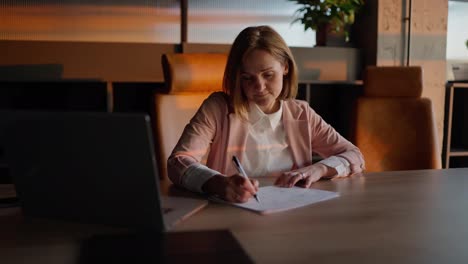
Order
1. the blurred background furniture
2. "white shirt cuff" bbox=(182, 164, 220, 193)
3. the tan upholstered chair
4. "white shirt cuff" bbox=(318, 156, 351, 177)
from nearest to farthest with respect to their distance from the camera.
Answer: "white shirt cuff" bbox=(182, 164, 220, 193), "white shirt cuff" bbox=(318, 156, 351, 177), the tan upholstered chair, the blurred background furniture

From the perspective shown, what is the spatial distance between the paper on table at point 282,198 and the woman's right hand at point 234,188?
0.01 metres

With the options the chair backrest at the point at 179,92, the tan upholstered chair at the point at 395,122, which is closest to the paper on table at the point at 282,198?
the chair backrest at the point at 179,92

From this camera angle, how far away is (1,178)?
2598 millimetres

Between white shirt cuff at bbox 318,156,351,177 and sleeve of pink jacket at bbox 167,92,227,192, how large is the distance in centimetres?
36

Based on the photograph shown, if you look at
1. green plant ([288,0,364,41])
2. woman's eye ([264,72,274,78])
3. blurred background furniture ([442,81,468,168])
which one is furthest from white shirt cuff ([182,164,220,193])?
blurred background furniture ([442,81,468,168])

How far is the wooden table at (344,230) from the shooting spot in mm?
Answer: 666

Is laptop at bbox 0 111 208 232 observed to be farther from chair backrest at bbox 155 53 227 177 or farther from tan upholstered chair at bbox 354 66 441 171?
tan upholstered chair at bbox 354 66 441 171

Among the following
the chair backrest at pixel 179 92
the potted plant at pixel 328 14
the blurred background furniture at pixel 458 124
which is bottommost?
the blurred background furniture at pixel 458 124

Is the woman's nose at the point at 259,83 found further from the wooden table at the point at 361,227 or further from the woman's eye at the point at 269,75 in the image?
the wooden table at the point at 361,227

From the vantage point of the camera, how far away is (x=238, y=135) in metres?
1.47

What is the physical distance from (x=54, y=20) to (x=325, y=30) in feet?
5.56

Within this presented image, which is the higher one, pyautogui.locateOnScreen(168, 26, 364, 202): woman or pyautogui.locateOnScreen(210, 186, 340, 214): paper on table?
pyautogui.locateOnScreen(168, 26, 364, 202): woman

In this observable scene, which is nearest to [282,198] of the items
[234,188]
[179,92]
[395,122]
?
[234,188]

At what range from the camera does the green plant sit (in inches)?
108
